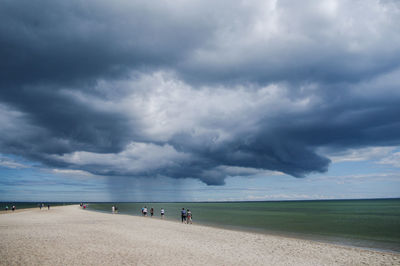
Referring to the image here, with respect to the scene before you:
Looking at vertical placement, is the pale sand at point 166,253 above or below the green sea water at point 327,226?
above

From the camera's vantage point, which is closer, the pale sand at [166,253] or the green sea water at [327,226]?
the pale sand at [166,253]

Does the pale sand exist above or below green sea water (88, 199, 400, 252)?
above

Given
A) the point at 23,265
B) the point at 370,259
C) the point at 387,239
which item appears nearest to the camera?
the point at 23,265

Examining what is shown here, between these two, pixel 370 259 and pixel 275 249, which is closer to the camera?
pixel 370 259

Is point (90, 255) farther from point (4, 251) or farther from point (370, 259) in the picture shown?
point (370, 259)

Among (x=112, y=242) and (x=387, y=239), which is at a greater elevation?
(x=112, y=242)

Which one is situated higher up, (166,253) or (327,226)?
(166,253)

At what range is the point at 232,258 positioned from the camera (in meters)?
17.4

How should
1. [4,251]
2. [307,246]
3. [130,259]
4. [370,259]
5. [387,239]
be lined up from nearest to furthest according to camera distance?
1. [130,259]
2. [4,251]
3. [370,259]
4. [307,246]
5. [387,239]

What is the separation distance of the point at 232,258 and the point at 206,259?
1.89 m

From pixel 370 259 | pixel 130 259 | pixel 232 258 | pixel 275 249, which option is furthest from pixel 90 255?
pixel 370 259

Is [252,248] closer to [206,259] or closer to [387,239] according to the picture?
[206,259]

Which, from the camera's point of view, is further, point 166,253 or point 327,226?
point 327,226

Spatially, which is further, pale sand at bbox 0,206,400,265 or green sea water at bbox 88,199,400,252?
green sea water at bbox 88,199,400,252
